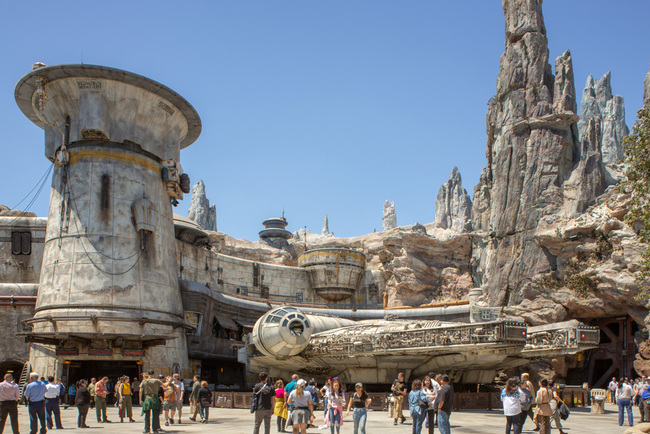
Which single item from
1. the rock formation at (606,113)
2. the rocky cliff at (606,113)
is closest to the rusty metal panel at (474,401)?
the rocky cliff at (606,113)

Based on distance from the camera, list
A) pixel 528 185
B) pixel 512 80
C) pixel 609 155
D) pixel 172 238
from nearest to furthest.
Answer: pixel 172 238, pixel 528 185, pixel 512 80, pixel 609 155

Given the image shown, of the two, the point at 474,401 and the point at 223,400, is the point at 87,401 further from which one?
the point at 474,401

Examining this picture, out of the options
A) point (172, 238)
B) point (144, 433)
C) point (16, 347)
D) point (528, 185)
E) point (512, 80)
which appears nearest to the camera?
point (144, 433)

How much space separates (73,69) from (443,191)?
477ft

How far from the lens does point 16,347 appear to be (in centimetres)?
3606

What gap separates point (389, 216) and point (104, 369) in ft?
529

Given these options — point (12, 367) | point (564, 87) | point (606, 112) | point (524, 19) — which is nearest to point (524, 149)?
point (564, 87)

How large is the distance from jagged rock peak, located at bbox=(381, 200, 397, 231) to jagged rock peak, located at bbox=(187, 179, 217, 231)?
208 ft

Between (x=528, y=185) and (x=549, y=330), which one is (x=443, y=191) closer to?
(x=528, y=185)

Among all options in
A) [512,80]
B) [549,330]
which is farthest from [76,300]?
[512,80]

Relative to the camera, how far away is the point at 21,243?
41.0 metres

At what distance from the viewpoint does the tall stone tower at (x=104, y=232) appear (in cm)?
3309

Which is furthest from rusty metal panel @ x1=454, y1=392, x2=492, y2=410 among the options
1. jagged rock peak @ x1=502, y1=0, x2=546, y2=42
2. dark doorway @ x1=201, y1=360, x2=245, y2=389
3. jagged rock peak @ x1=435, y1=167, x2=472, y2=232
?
jagged rock peak @ x1=435, y1=167, x2=472, y2=232

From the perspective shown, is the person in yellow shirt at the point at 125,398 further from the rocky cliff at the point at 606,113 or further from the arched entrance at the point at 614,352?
the rocky cliff at the point at 606,113
